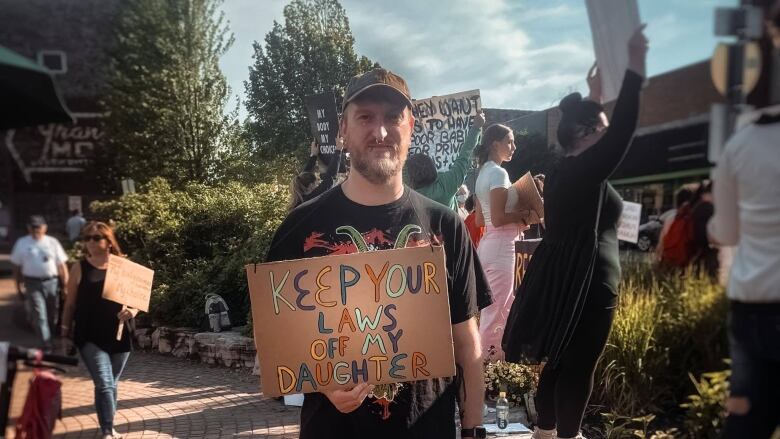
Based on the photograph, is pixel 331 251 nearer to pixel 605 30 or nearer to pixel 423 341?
pixel 423 341

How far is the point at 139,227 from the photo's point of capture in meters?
9.15

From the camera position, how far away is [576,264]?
2.58 metres

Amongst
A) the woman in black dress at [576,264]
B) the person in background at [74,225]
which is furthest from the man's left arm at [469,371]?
the person in background at [74,225]

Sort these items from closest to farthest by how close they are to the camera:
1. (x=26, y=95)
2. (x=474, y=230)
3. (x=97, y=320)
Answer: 1. (x=26, y=95)
2. (x=97, y=320)
3. (x=474, y=230)

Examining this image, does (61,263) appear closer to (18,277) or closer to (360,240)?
(18,277)

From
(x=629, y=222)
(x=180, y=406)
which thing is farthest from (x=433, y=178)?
(x=180, y=406)

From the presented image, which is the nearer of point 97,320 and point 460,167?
point 460,167

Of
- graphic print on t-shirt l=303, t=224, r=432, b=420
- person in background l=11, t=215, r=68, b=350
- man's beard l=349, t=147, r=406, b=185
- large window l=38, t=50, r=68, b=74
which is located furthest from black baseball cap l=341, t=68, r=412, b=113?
person in background l=11, t=215, r=68, b=350

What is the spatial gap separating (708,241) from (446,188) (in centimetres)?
224

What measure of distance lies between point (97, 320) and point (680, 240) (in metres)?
4.22

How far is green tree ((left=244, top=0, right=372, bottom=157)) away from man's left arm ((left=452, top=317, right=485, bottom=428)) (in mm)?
1869

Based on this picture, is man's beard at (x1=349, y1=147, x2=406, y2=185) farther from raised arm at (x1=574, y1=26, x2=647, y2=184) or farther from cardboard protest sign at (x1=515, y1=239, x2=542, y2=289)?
cardboard protest sign at (x1=515, y1=239, x2=542, y2=289)

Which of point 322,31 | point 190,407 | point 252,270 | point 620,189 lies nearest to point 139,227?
point 190,407

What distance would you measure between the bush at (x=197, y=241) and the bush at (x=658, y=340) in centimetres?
519
